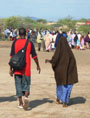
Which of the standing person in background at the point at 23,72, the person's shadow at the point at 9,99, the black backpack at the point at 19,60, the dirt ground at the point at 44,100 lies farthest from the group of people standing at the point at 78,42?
the black backpack at the point at 19,60

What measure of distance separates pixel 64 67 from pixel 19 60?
4.27 feet

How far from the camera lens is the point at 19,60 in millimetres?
7785

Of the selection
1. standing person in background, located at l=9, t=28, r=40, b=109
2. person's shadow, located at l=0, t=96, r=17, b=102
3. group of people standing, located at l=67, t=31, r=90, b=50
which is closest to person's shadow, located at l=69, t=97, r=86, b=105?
person's shadow, located at l=0, t=96, r=17, b=102

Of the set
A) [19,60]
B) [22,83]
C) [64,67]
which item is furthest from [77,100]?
[19,60]

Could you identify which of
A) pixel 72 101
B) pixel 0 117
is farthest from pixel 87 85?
Result: pixel 0 117

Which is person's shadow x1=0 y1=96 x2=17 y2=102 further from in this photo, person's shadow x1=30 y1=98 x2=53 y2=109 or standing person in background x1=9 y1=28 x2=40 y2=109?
standing person in background x1=9 y1=28 x2=40 y2=109

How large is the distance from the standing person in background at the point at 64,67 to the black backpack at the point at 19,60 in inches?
35.8

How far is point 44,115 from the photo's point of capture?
25.3ft

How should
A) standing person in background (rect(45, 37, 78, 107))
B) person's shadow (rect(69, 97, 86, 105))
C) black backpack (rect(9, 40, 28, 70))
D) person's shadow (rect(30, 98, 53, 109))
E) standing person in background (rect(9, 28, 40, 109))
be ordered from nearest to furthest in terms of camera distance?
black backpack (rect(9, 40, 28, 70)) < standing person in background (rect(9, 28, 40, 109)) < standing person in background (rect(45, 37, 78, 107)) < person's shadow (rect(30, 98, 53, 109)) < person's shadow (rect(69, 97, 86, 105))

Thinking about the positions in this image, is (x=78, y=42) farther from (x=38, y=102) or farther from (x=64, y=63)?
(x=64, y=63)

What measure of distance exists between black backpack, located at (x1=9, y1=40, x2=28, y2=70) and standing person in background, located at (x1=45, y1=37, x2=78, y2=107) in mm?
910

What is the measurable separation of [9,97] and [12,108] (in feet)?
4.34

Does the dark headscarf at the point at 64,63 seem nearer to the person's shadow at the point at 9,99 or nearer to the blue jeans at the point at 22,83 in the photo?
the blue jeans at the point at 22,83

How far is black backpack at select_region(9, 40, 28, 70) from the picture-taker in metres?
7.79
